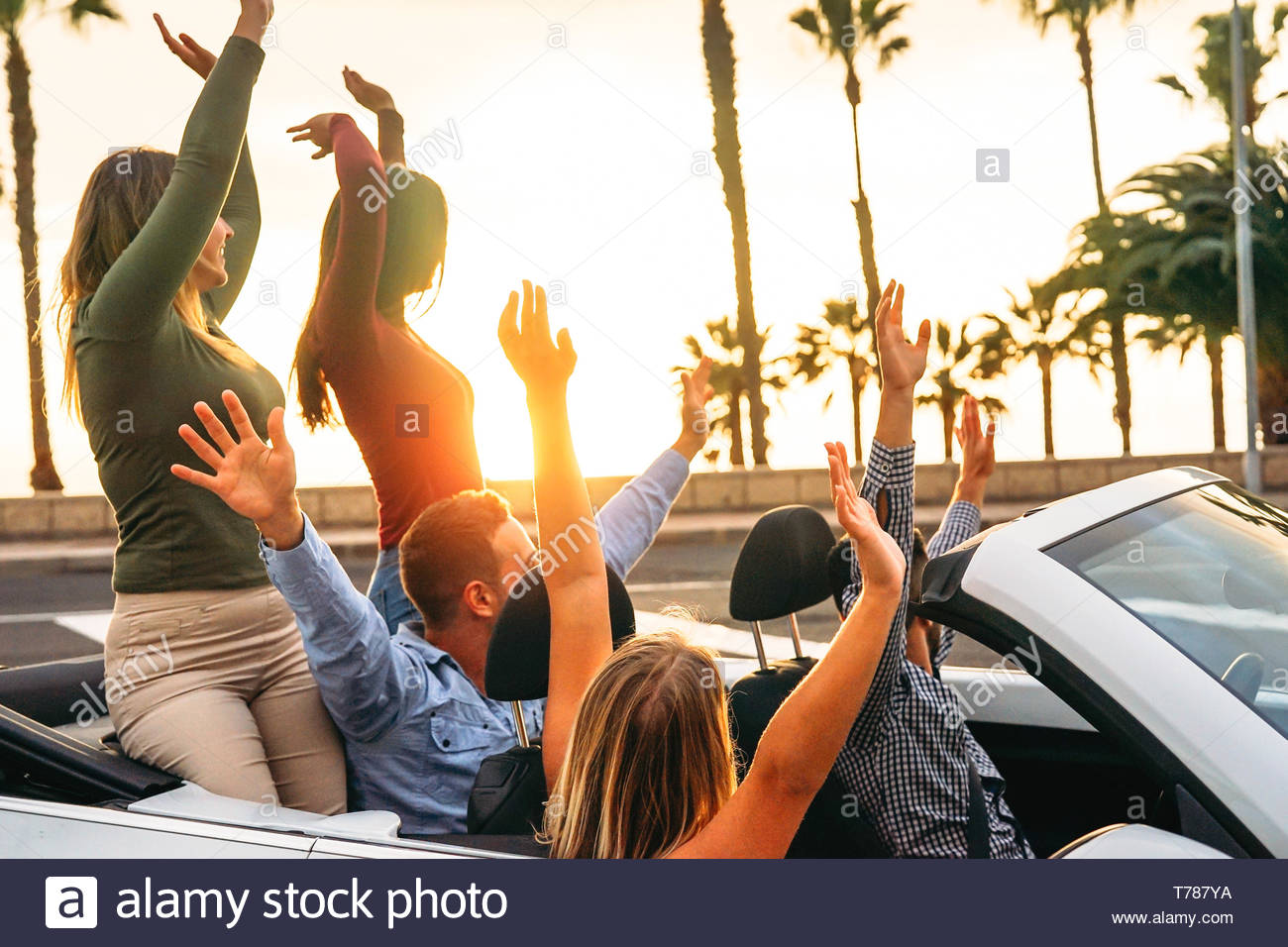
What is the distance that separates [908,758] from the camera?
204 cm

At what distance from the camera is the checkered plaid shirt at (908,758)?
203 cm

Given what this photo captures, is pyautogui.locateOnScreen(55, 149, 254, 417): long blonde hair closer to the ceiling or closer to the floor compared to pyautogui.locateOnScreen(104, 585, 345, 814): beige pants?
closer to the ceiling

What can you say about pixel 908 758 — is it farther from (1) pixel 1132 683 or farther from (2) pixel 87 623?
(2) pixel 87 623

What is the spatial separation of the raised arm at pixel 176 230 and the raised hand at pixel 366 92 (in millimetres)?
864

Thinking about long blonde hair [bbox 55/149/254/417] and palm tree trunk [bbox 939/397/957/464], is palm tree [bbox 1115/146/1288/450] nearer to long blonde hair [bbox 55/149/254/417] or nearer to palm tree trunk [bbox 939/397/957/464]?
palm tree trunk [bbox 939/397/957/464]

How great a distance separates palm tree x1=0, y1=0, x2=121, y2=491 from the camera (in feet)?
73.0

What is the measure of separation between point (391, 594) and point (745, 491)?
652 inches

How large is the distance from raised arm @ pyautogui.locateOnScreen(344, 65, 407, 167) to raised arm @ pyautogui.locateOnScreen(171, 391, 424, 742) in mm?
1222

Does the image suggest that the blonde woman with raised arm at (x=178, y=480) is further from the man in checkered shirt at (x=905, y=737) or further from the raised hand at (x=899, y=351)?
the raised hand at (x=899, y=351)

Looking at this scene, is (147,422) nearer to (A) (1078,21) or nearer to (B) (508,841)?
(B) (508,841)

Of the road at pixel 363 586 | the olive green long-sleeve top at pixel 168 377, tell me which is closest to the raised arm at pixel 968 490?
the olive green long-sleeve top at pixel 168 377

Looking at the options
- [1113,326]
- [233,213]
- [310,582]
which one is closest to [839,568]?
[310,582]

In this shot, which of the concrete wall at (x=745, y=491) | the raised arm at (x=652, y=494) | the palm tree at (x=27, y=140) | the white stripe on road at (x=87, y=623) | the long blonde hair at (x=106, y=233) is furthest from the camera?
the palm tree at (x=27, y=140)

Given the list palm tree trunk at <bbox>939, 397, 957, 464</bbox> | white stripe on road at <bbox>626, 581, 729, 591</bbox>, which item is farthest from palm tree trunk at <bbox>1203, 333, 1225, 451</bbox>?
white stripe on road at <bbox>626, 581, 729, 591</bbox>
